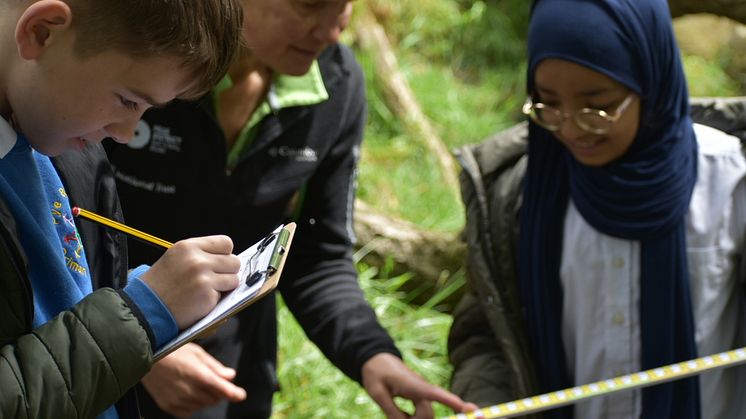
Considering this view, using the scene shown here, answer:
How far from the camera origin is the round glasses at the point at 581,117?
243 centimetres

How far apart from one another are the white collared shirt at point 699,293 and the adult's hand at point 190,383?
0.91 meters

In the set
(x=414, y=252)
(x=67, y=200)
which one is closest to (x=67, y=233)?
(x=67, y=200)

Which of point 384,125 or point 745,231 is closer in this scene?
point 745,231

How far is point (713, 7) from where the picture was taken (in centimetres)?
409

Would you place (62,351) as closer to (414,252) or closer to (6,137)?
(6,137)

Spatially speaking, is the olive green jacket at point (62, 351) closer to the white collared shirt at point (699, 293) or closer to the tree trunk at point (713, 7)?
the white collared shirt at point (699, 293)

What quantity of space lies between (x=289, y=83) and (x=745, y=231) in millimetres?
1143

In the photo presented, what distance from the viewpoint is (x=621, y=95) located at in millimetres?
2498

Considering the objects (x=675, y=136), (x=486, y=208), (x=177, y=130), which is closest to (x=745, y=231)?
(x=675, y=136)

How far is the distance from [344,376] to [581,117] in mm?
2149

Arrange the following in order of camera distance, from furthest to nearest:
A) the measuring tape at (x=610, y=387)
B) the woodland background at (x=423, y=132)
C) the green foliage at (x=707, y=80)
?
1. the green foliage at (x=707, y=80)
2. the woodland background at (x=423, y=132)
3. the measuring tape at (x=610, y=387)

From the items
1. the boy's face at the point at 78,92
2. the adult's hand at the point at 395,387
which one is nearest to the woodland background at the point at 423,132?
the adult's hand at the point at 395,387

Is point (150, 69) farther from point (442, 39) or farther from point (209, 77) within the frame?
point (442, 39)

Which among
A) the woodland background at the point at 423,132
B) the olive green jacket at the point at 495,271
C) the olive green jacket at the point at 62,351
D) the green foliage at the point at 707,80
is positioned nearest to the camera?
the olive green jacket at the point at 62,351
